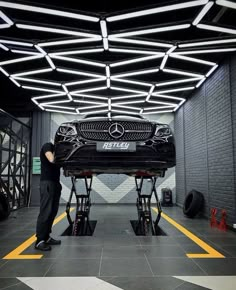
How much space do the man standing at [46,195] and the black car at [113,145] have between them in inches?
19.5

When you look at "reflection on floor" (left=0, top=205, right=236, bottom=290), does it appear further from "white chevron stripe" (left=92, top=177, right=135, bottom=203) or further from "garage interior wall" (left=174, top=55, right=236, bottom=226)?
"white chevron stripe" (left=92, top=177, right=135, bottom=203)

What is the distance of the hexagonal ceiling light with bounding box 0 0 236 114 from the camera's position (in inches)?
173

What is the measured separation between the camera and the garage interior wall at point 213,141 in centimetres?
566

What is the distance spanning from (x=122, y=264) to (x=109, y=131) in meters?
1.65

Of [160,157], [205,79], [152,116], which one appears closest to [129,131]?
[160,157]

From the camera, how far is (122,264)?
3225 millimetres

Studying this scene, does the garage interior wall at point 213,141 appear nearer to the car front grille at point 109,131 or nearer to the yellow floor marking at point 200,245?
the yellow floor marking at point 200,245

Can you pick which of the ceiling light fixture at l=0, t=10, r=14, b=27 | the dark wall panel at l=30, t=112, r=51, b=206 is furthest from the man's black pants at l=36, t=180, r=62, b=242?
the dark wall panel at l=30, t=112, r=51, b=206

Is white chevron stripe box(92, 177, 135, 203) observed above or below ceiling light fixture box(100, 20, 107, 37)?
below

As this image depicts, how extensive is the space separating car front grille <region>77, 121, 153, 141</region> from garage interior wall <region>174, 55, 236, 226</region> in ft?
9.25

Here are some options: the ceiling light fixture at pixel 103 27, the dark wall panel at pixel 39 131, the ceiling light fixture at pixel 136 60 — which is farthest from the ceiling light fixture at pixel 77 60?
the dark wall panel at pixel 39 131

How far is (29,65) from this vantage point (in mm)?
6488

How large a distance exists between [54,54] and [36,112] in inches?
230

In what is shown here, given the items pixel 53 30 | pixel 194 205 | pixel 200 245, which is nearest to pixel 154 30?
pixel 53 30
